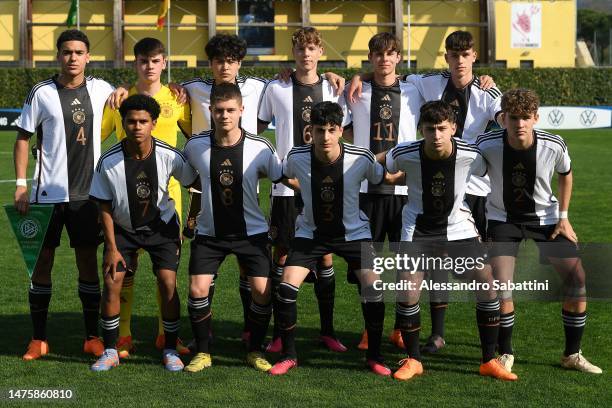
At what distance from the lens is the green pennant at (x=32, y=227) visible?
21.1ft

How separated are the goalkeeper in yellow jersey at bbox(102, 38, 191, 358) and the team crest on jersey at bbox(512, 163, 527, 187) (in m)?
2.23

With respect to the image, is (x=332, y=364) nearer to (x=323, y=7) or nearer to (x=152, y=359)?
(x=152, y=359)

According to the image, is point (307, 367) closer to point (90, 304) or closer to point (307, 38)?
point (90, 304)

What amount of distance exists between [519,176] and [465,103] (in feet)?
3.01

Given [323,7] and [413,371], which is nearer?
[413,371]

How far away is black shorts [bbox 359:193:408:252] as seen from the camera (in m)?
6.69

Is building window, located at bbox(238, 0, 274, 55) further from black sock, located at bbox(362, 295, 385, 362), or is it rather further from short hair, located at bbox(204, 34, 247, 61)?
black sock, located at bbox(362, 295, 385, 362)

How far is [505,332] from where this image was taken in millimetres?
6160

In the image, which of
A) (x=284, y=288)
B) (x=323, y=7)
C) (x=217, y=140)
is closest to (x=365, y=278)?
(x=284, y=288)

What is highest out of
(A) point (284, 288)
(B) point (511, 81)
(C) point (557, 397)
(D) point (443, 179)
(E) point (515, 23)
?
(E) point (515, 23)

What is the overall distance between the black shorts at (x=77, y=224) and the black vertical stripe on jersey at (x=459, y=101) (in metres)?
2.53

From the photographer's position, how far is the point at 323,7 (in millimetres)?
44906

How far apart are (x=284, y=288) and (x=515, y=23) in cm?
4271

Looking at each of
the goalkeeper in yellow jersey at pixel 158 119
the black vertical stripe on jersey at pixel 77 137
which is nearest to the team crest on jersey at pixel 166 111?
the goalkeeper in yellow jersey at pixel 158 119
